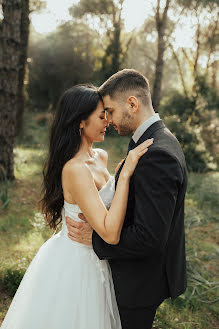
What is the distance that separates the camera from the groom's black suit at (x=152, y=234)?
1.65 meters

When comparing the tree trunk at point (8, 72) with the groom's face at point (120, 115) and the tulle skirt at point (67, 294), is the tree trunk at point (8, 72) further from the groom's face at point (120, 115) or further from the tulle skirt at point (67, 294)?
the groom's face at point (120, 115)

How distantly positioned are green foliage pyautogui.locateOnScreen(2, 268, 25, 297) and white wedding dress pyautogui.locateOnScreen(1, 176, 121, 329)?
1222 millimetres

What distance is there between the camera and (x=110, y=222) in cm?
181

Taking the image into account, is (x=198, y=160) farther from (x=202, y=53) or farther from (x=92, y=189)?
(x=202, y=53)

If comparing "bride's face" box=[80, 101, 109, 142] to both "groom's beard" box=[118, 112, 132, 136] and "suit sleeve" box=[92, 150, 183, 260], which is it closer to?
"groom's beard" box=[118, 112, 132, 136]

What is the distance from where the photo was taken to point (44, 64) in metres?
22.0

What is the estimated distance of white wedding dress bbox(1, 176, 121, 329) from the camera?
2107mm

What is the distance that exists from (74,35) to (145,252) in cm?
2297

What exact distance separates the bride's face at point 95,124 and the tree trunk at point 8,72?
432 cm

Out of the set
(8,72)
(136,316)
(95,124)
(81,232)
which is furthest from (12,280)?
(8,72)

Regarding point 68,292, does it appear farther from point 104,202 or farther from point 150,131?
point 150,131

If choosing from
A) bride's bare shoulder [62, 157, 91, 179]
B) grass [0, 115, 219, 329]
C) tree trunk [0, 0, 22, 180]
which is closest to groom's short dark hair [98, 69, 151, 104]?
bride's bare shoulder [62, 157, 91, 179]

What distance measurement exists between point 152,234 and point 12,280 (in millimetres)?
2430

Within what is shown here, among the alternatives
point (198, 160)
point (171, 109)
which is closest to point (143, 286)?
point (198, 160)
